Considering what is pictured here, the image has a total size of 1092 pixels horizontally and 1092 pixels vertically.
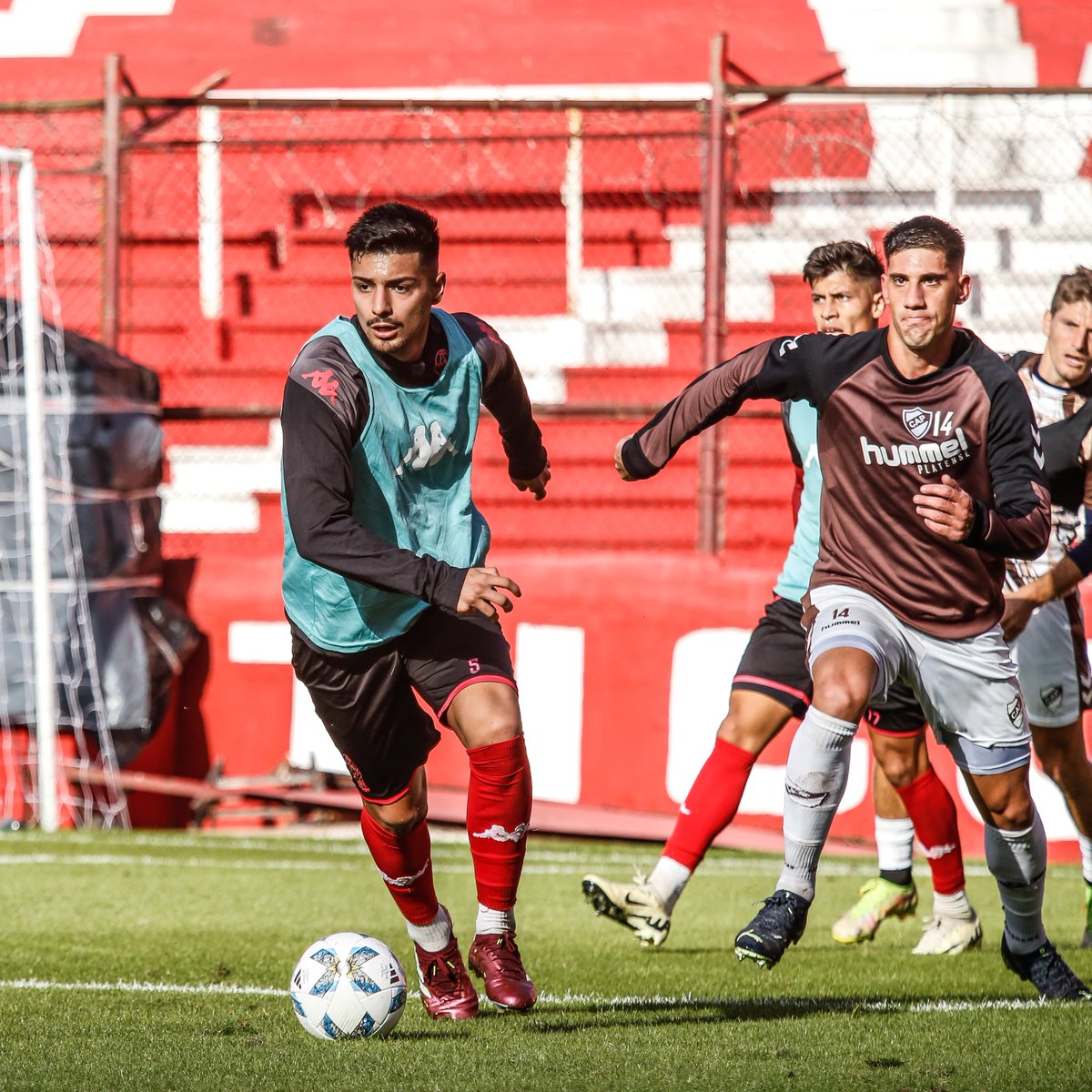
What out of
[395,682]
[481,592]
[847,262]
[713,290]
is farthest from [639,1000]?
[713,290]

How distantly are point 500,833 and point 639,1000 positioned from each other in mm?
805

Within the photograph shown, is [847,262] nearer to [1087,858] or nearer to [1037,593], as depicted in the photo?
[1037,593]

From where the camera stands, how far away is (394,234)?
4348 millimetres

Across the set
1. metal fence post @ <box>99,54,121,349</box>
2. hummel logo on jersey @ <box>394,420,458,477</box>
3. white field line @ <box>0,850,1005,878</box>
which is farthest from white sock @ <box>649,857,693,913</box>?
metal fence post @ <box>99,54,121,349</box>

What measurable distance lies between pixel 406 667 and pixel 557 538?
7675 millimetres

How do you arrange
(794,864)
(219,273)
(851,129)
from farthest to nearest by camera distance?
1. (219,273)
2. (851,129)
3. (794,864)

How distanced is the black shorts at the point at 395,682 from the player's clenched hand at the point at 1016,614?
1.82 meters

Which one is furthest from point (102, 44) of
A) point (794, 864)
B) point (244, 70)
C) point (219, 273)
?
point (794, 864)

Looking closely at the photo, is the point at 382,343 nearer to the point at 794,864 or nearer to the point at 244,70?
the point at 794,864

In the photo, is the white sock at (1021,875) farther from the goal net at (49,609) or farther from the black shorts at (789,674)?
the goal net at (49,609)

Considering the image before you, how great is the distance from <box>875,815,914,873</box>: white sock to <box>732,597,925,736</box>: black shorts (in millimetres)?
471

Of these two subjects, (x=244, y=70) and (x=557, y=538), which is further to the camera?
(x=244, y=70)

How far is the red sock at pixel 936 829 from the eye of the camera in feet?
19.6

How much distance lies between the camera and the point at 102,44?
47.2ft
